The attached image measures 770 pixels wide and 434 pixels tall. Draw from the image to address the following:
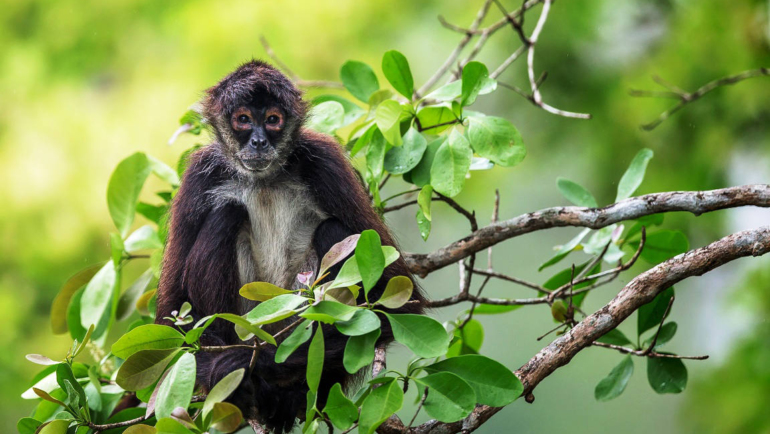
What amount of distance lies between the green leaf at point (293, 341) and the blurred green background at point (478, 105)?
3900mm

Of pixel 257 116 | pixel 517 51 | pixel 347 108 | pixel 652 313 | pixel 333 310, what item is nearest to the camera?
pixel 333 310

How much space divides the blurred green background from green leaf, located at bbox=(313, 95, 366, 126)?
9.17 feet

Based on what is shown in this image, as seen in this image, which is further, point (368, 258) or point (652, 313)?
point (652, 313)

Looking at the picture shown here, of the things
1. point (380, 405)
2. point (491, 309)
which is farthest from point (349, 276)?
point (491, 309)

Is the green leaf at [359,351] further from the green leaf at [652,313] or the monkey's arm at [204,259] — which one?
the green leaf at [652,313]

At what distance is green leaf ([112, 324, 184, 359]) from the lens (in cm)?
179

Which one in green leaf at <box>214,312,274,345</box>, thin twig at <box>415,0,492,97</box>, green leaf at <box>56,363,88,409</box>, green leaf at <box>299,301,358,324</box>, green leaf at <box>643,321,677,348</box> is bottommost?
green leaf at <box>56,363,88,409</box>

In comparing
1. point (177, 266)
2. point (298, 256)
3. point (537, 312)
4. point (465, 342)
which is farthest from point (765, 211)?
point (177, 266)

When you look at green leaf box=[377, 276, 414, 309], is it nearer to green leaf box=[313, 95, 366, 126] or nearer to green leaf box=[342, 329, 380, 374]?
green leaf box=[342, 329, 380, 374]

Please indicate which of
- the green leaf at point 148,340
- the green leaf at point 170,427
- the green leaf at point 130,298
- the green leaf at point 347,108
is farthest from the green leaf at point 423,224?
the green leaf at point 130,298

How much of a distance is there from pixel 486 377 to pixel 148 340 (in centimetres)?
84

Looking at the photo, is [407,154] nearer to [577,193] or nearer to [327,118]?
[327,118]

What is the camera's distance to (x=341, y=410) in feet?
6.13

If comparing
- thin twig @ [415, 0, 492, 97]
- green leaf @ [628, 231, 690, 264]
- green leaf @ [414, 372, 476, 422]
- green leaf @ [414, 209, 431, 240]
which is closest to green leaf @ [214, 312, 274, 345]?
green leaf @ [414, 372, 476, 422]
